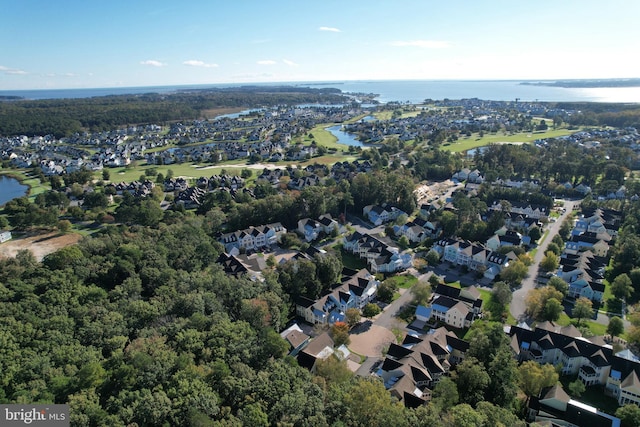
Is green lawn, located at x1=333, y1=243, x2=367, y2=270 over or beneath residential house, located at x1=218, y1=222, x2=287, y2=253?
beneath

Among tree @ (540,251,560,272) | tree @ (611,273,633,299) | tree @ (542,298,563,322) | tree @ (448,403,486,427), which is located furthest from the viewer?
tree @ (540,251,560,272)

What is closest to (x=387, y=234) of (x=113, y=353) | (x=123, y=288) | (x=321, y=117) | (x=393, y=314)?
(x=393, y=314)

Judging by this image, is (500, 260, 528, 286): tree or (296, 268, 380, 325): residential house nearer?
(296, 268, 380, 325): residential house

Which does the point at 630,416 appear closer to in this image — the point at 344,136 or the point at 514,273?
the point at 514,273

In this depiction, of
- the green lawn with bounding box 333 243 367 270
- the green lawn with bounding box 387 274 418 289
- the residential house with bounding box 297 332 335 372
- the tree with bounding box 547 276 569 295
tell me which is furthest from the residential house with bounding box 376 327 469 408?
the green lawn with bounding box 333 243 367 270

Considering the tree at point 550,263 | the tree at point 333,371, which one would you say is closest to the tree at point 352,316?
the tree at point 333,371

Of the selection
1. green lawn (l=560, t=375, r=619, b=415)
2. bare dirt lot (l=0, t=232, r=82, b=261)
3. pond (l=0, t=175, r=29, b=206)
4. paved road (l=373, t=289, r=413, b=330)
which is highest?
pond (l=0, t=175, r=29, b=206)

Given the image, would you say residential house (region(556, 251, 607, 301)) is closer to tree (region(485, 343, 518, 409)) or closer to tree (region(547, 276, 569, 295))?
tree (region(547, 276, 569, 295))
